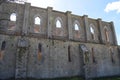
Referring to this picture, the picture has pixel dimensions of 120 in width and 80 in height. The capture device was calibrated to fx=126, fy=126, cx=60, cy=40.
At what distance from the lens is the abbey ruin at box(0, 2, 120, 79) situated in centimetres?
1502

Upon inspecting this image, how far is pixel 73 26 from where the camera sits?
20.5 metres

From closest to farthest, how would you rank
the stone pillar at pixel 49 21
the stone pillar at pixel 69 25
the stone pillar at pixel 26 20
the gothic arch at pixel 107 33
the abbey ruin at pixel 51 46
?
the abbey ruin at pixel 51 46
the stone pillar at pixel 26 20
the stone pillar at pixel 49 21
the stone pillar at pixel 69 25
the gothic arch at pixel 107 33

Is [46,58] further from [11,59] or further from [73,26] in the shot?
[73,26]

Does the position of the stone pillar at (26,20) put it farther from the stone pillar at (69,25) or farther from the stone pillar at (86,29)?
the stone pillar at (86,29)

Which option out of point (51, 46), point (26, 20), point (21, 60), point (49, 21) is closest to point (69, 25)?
point (49, 21)

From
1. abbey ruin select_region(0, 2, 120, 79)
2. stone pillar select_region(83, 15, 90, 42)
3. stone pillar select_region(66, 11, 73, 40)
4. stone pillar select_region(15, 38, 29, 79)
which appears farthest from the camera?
stone pillar select_region(83, 15, 90, 42)

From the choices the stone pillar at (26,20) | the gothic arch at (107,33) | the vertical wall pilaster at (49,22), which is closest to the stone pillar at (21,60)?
the stone pillar at (26,20)

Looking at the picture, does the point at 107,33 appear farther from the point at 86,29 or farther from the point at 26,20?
the point at 26,20

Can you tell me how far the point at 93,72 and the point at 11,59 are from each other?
1187 cm

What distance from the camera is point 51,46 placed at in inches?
682

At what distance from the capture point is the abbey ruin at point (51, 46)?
15023 millimetres

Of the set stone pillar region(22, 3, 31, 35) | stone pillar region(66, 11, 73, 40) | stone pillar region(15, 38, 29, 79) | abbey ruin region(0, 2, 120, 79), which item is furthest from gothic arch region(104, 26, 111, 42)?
stone pillar region(15, 38, 29, 79)

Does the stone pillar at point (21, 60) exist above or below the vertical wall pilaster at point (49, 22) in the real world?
below

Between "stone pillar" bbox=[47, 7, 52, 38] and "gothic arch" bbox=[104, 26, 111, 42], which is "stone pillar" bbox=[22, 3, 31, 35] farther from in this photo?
"gothic arch" bbox=[104, 26, 111, 42]
